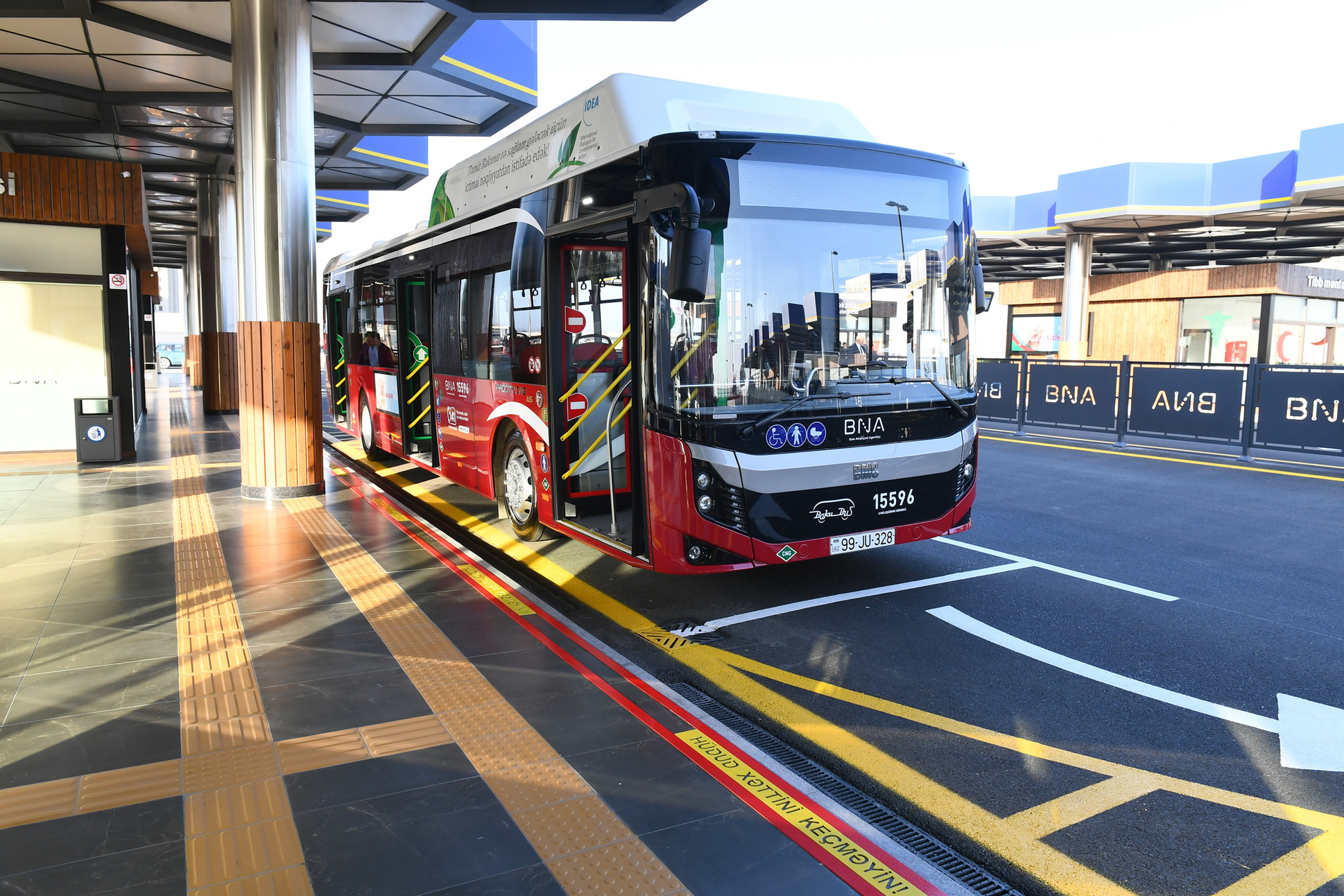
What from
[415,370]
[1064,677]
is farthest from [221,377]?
[1064,677]

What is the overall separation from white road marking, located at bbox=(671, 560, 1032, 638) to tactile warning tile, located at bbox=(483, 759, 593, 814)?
1.92 meters

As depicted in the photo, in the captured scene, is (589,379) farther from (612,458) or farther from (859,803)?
(859,803)

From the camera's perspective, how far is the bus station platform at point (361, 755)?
2953 mm

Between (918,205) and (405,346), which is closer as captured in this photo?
(918,205)

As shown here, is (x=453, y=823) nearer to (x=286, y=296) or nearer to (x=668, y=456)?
(x=668, y=456)

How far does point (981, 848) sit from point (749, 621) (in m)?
2.65

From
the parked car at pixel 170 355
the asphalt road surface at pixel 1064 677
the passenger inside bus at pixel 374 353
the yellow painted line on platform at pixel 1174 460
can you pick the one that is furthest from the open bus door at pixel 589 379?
the parked car at pixel 170 355

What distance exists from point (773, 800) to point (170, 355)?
6451 centimetres

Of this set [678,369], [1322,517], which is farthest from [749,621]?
[1322,517]

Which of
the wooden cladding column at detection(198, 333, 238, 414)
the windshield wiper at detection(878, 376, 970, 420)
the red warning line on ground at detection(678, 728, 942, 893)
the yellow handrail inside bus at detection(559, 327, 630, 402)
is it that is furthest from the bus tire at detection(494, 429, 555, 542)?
the wooden cladding column at detection(198, 333, 238, 414)

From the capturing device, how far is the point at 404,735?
392cm

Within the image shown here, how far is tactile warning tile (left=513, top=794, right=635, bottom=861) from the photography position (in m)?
3.08

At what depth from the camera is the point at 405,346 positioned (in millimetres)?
11008

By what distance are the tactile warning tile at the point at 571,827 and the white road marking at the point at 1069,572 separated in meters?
3.99
